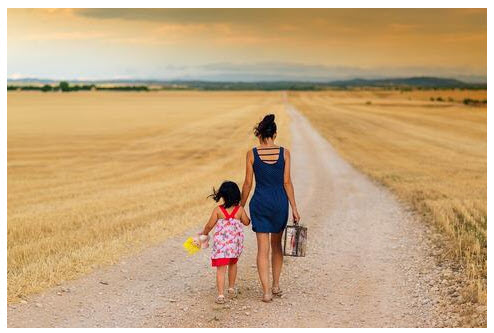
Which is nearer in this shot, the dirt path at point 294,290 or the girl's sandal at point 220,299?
the dirt path at point 294,290

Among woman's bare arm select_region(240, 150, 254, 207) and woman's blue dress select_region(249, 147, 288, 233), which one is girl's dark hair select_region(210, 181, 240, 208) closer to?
woman's bare arm select_region(240, 150, 254, 207)

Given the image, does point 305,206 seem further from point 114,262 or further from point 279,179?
point 279,179

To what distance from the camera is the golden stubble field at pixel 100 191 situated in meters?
11.2

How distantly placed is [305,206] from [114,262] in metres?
6.46

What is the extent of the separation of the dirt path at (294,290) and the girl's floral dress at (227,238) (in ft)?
2.20

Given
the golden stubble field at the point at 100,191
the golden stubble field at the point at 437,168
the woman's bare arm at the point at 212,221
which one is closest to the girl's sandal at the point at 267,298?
the woman's bare arm at the point at 212,221

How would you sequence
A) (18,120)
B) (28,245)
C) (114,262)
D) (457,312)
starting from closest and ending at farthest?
(457,312) < (114,262) < (28,245) < (18,120)

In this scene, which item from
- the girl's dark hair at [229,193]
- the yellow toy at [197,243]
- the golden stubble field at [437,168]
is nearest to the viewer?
the girl's dark hair at [229,193]

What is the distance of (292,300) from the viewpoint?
8258mm

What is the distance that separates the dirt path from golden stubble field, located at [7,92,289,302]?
0.81 meters

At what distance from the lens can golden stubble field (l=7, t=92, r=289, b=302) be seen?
36.6ft

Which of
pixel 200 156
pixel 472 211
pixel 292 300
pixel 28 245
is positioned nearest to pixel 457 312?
pixel 292 300

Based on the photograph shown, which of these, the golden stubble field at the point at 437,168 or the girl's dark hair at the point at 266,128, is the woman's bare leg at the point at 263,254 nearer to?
the girl's dark hair at the point at 266,128

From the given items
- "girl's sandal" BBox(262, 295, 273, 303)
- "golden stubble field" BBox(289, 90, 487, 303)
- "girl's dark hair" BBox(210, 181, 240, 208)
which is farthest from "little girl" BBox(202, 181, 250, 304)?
"golden stubble field" BBox(289, 90, 487, 303)
